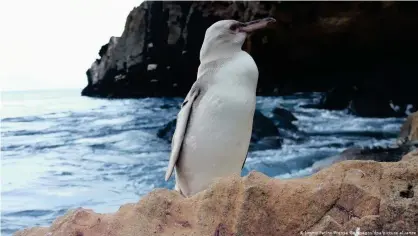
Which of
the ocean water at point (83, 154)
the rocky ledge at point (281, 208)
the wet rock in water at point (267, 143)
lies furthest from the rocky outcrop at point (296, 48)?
the rocky ledge at point (281, 208)

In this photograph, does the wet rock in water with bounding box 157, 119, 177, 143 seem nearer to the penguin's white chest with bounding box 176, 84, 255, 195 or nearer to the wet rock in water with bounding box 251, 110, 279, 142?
the wet rock in water with bounding box 251, 110, 279, 142

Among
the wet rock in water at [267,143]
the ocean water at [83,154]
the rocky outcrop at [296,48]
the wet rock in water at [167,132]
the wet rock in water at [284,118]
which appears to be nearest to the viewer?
the ocean water at [83,154]

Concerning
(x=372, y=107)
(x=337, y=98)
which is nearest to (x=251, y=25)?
(x=337, y=98)

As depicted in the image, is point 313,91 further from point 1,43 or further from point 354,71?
point 1,43

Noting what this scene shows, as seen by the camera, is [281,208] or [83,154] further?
[83,154]

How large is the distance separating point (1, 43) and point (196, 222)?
6.96ft

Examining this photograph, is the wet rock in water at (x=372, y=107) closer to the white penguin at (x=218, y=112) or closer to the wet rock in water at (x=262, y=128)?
the wet rock in water at (x=262, y=128)

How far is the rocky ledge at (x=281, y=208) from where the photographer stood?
0.69 meters

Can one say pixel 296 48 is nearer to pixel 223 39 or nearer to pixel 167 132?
pixel 167 132

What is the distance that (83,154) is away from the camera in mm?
2895

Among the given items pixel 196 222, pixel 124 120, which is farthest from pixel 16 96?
pixel 196 222

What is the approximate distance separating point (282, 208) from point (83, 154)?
2308mm

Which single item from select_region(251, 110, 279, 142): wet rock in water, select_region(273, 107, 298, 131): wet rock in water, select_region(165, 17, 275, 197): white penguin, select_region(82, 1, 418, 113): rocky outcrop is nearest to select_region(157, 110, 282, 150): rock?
select_region(251, 110, 279, 142): wet rock in water

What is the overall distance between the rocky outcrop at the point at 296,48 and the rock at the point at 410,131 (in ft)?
4.18
